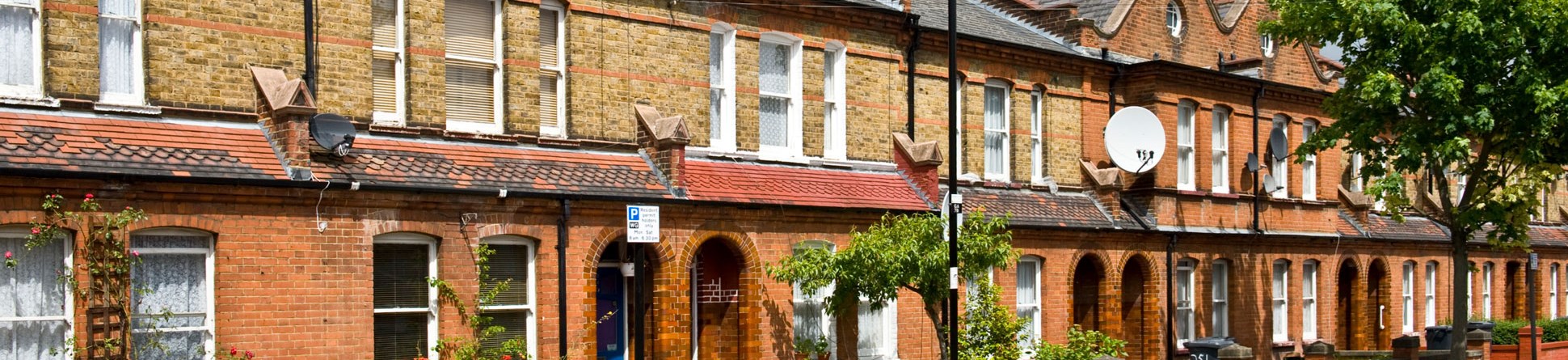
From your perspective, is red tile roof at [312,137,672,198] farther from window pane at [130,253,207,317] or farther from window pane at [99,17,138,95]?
window pane at [99,17,138,95]

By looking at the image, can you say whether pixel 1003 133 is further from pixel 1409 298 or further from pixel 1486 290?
pixel 1486 290

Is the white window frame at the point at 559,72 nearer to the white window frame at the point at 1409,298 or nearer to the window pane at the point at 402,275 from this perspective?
the window pane at the point at 402,275

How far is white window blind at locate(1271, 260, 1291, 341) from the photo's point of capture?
101 ft

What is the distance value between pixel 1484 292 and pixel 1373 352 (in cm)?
1218

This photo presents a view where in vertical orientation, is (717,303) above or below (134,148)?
below

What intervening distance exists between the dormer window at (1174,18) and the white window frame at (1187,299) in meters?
4.13

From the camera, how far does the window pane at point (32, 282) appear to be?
545 inches

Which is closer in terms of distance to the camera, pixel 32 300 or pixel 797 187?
pixel 32 300

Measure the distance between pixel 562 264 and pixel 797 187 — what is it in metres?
4.00

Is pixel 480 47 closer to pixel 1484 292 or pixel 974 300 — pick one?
pixel 974 300

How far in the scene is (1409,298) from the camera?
117 ft

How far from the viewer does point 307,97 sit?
15344mm

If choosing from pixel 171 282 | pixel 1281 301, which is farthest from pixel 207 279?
pixel 1281 301

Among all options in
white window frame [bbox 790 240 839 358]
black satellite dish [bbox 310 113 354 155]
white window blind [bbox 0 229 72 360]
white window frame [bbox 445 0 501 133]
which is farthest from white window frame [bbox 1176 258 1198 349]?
white window blind [bbox 0 229 72 360]
